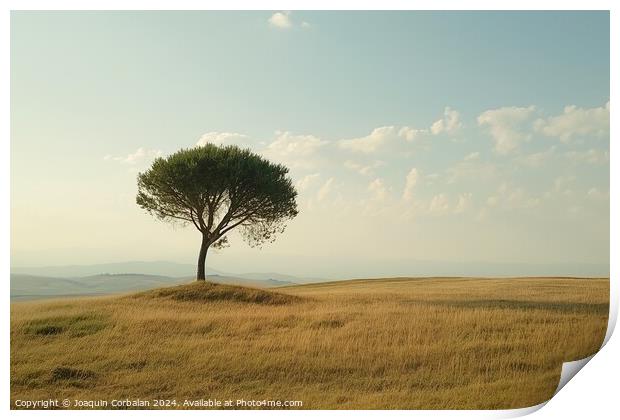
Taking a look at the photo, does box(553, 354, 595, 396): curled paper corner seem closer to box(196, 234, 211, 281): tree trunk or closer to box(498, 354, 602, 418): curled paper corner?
box(498, 354, 602, 418): curled paper corner

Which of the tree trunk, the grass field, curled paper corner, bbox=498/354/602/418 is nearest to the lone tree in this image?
the tree trunk

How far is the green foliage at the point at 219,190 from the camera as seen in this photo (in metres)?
21.6

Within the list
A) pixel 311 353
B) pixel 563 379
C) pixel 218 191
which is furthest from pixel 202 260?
pixel 563 379

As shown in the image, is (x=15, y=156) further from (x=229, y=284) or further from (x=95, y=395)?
(x=229, y=284)

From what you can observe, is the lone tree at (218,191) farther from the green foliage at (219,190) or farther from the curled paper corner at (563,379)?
the curled paper corner at (563,379)

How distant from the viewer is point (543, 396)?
43.4ft

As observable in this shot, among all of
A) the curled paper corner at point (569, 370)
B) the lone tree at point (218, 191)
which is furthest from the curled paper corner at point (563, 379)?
the lone tree at point (218, 191)

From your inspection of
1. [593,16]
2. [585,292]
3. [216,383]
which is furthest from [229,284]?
[593,16]

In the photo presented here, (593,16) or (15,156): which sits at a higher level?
(593,16)

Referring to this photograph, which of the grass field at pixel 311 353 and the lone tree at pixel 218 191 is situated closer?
the grass field at pixel 311 353

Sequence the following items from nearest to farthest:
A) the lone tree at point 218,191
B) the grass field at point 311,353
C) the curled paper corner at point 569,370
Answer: the grass field at point 311,353 → the curled paper corner at point 569,370 → the lone tree at point 218,191

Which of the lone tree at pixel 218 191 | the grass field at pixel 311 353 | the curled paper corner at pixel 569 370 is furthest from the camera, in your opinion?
the lone tree at pixel 218 191

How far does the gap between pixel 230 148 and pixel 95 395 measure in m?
11.0

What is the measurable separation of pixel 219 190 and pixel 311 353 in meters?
10.3
